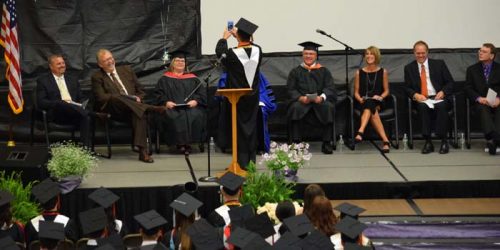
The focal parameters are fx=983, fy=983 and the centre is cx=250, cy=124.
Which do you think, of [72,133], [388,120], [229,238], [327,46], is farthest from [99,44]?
[229,238]

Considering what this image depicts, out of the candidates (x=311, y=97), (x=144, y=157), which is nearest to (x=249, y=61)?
(x=311, y=97)

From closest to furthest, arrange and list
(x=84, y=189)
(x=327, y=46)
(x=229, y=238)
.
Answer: (x=229, y=238), (x=84, y=189), (x=327, y=46)

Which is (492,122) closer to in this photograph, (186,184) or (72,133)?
(186,184)

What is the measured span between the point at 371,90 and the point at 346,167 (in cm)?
156

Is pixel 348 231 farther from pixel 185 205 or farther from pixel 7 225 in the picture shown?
pixel 7 225

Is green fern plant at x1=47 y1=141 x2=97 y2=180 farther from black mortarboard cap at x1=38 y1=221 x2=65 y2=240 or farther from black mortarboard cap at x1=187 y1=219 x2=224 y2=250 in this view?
black mortarboard cap at x1=187 y1=219 x2=224 y2=250

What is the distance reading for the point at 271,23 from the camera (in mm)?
12438

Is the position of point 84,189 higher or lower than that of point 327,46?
lower

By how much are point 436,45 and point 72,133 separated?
4.71 meters

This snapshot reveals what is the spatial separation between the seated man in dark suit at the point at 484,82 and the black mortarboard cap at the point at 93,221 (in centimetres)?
551

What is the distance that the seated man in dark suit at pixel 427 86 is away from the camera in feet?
37.0

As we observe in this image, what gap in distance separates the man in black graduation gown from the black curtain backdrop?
1.52 meters

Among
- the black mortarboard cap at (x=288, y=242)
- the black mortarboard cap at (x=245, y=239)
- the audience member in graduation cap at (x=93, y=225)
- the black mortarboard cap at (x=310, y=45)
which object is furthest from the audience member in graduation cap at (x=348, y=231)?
the black mortarboard cap at (x=310, y=45)

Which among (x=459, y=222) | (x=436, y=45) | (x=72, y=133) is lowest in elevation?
(x=459, y=222)
